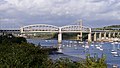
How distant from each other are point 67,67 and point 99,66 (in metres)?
4.29

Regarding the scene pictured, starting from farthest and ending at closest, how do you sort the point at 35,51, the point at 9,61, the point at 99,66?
1. the point at 35,51
2. the point at 99,66
3. the point at 9,61

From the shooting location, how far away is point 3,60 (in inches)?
1523

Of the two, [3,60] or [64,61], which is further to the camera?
[64,61]

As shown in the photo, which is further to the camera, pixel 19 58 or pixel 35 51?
pixel 35 51

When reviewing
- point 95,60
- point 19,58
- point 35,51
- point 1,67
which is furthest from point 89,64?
point 35,51

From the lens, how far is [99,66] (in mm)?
40156

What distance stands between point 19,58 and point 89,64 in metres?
7.45

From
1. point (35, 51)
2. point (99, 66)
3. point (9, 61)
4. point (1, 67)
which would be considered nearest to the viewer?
point (1, 67)

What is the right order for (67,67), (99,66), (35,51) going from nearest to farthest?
(99,66), (67,67), (35,51)

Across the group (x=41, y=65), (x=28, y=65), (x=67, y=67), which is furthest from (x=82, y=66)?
(x=28, y=65)

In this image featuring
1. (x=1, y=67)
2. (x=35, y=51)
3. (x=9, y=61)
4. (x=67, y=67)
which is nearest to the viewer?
(x=1, y=67)

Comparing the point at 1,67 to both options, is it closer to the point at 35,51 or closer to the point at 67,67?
the point at 67,67

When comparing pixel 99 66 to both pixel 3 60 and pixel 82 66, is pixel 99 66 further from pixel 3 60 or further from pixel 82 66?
pixel 3 60

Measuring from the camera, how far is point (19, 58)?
1560 inches
